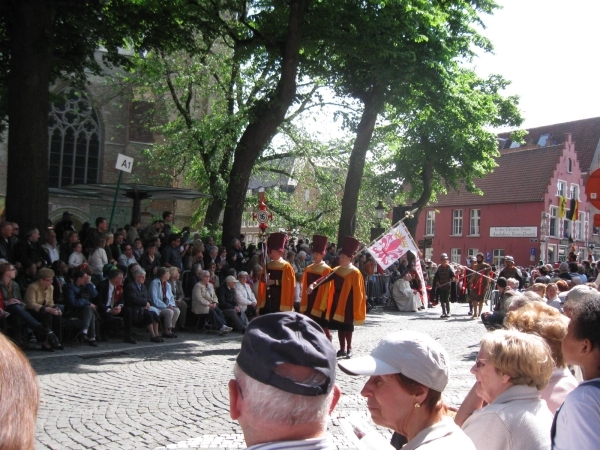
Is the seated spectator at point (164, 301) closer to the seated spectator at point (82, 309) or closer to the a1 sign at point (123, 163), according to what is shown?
the seated spectator at point (82, 309)

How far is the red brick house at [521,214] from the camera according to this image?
51.3m

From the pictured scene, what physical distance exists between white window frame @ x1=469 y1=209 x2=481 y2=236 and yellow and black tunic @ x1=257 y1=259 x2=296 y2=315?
1740 inches

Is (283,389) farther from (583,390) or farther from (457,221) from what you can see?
(457,221)

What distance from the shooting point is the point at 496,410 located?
3.14 meters

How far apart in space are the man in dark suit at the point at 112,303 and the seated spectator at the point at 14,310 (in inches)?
64.7

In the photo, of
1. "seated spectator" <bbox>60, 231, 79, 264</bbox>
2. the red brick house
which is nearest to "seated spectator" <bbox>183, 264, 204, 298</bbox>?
"seated spectator" <bbox>60, 231, 79, 264</bbox>

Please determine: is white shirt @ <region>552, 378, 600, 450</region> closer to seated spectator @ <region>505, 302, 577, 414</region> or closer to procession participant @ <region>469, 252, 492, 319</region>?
seated spectator @ <region>505, 302, 577, 414</region>

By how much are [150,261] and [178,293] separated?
3.06 ft

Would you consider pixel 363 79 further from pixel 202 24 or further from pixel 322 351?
pixel 322 351

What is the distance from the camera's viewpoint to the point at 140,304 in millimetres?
13398

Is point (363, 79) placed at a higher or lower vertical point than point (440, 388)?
higher

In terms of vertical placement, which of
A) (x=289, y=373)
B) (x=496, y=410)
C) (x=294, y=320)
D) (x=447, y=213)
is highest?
(x=447, y=213)

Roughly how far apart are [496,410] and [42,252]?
11982mm

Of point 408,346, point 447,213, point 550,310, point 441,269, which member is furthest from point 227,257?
point 447,213
